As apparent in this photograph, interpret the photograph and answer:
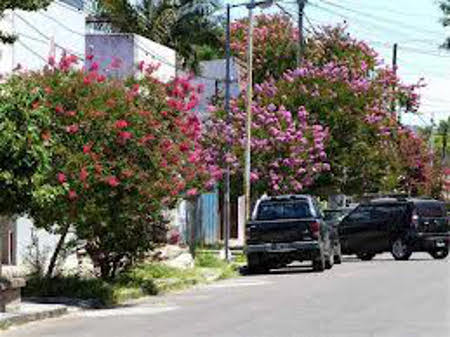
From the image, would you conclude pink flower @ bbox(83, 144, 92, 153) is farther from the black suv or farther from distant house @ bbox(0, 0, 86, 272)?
the black suv

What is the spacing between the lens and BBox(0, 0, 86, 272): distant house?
93.5 feet

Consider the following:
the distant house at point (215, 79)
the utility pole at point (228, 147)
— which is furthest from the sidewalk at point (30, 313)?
the distant house at point (215, 79)

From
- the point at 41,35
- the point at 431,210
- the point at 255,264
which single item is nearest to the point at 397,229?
the point at 431,210

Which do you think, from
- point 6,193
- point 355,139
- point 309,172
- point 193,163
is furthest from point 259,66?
point 6,193

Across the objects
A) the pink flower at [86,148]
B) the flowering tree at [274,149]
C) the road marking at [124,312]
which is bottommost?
the road marking at [124,312]

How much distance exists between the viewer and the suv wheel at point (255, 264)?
100 feet

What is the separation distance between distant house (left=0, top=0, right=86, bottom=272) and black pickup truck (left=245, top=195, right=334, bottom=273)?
508cm

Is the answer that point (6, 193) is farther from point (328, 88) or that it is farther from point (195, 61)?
point (195, 61)

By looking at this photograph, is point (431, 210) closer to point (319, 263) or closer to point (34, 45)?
point (319, 263)

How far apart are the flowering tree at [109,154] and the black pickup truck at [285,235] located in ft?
23.4

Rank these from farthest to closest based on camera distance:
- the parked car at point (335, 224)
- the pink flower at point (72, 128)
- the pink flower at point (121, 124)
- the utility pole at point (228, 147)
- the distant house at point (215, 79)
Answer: the distant house at point (215, 79) < the utility pole at point (228, 147) < the parked car at point (335, 224) < the pink flower at point (121, 124) < the pink flower at point (72, 128)

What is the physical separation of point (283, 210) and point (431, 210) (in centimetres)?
835

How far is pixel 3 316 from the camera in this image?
1714cm

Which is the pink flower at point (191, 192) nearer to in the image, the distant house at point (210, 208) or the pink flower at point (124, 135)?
the pink flower at point (124, 135)
